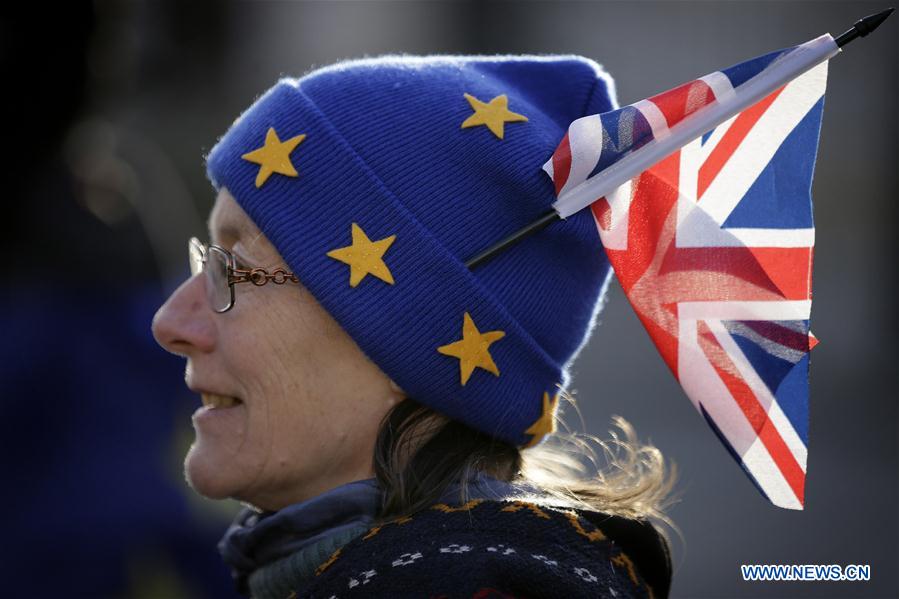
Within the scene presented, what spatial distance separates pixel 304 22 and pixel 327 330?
304 inches

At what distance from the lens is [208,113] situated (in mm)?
9219

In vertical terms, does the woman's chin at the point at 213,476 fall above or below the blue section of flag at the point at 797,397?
below

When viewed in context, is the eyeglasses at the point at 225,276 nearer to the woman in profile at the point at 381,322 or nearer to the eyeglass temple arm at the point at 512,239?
the woman in profile at the point at 381,322

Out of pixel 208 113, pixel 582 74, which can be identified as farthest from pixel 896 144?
pixel 582 74

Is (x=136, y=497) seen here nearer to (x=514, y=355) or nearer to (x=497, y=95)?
(x=514, y=355)

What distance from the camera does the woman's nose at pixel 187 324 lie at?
2172 millimetres

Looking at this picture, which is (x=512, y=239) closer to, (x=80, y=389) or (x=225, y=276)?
(x=225, y=276)

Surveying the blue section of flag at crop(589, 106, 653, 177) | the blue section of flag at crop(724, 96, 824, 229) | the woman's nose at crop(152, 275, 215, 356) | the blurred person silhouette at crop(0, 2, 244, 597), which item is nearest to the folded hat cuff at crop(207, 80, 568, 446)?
the woman's nose at crop(152, 275, 215, 356)

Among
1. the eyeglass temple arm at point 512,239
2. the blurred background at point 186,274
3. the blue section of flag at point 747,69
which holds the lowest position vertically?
the blurred background at point 186,274

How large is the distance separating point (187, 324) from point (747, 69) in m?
1.17

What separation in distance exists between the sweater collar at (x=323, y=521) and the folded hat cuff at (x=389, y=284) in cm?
16

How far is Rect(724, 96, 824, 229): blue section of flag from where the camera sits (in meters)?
1.94

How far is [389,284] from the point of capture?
2.03 metres

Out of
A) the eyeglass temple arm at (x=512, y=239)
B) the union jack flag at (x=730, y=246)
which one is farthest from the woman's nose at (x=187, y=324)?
the union jack flag at (x=730, y=246)
